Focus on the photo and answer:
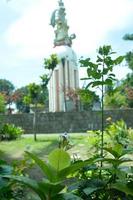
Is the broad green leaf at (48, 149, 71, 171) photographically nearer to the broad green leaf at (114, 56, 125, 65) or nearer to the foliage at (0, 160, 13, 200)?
the foliage at (0, 160, 13, 200)

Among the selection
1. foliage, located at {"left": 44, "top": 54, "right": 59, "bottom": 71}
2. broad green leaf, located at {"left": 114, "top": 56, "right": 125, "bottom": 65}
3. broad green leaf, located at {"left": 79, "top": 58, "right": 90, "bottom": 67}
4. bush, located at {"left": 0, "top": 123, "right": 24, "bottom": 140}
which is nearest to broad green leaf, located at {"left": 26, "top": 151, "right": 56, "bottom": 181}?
broad green leaf, located at {"left": 79, "top": 58, "right": 90, "bottom": 67}

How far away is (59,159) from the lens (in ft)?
6.07

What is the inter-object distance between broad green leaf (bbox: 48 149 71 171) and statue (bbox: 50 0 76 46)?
3860cm

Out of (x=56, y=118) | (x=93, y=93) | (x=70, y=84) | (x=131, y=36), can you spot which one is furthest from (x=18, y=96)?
(x=93, y=93)

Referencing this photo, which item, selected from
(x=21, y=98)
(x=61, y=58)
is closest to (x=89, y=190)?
(x=21, y=98)

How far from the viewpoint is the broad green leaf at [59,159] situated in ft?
6.07

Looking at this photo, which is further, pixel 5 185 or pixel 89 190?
pixel 89 190

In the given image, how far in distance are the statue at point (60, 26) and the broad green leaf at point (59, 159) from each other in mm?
38602

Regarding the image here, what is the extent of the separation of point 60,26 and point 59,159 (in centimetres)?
3872

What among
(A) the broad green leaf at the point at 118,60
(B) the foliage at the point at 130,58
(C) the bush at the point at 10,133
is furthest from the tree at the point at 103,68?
(B) the foliage at the point at 130,58

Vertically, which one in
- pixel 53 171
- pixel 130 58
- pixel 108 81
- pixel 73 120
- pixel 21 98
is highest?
pixel 130 58

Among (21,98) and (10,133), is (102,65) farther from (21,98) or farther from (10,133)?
(21,98)

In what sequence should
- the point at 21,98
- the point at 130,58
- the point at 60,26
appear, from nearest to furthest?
the point at 130,58
the point at 21,98
the point at 60,26

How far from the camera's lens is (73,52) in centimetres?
4116
